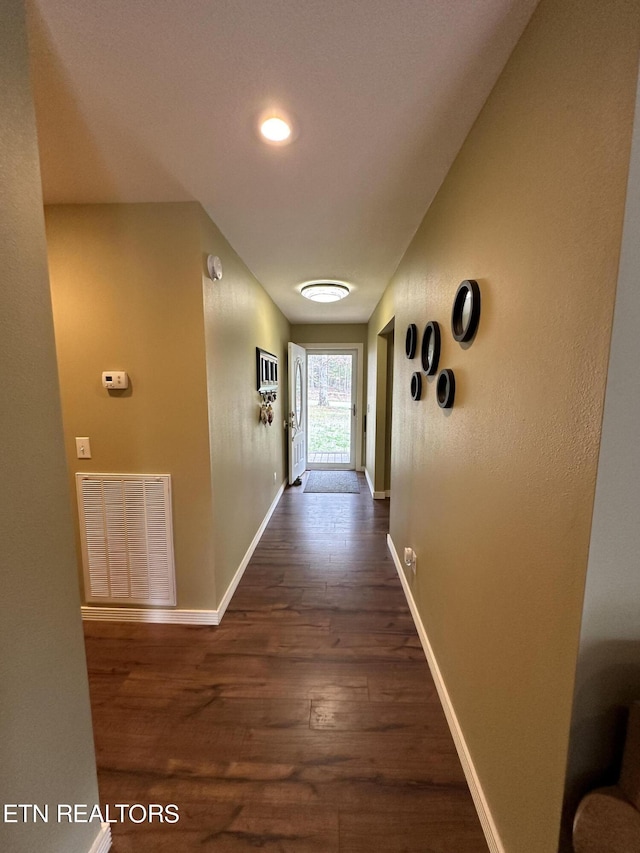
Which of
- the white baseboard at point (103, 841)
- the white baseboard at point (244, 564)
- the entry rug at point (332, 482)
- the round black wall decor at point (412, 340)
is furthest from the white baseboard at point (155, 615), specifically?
the entry rug at point (332, 482)

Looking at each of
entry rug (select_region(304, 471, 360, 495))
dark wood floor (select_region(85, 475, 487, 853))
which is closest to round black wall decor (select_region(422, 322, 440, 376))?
dark wood floor (select_region(85, 475, 487, 853))

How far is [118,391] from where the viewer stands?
1.89m

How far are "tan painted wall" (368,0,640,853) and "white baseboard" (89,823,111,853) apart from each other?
1232 millimetres

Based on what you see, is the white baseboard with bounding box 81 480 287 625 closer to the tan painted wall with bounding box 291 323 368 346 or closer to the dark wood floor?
the dark wood floor

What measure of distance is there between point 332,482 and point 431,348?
3.49 meters

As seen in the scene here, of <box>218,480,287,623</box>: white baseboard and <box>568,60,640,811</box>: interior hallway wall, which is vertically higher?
<box>568,60,640,811</box>: interior hallway wall

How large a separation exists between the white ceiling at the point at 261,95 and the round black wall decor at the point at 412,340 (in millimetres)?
638

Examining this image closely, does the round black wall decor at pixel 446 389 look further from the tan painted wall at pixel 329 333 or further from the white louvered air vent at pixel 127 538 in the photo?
the tan painted wall at pixel 329 333

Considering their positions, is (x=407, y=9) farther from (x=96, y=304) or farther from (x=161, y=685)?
(x=161, y=685)

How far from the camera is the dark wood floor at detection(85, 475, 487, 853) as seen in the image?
1.12m

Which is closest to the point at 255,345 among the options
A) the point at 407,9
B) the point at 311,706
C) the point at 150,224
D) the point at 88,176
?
the point at 150,224

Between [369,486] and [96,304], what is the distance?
148 inches

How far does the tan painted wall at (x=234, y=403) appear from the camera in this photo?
199cm

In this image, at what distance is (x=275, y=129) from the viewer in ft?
4.05
